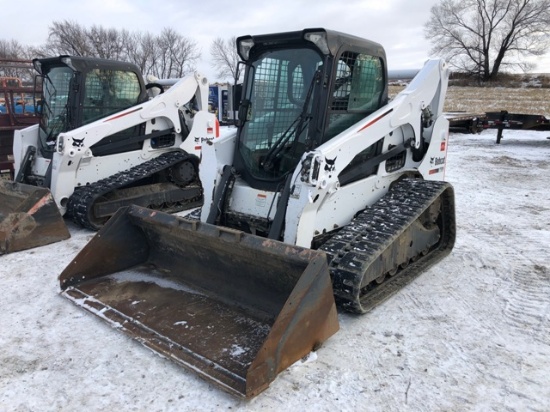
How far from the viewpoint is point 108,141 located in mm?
6570

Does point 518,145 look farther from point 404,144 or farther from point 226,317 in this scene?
point 226,317

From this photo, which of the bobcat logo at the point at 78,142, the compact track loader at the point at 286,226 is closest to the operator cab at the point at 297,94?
the compact track loader at the point at 286,226

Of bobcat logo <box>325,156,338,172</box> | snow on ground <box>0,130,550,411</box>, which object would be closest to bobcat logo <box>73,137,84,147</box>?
snow on ground <box>0,130,550,411</box>

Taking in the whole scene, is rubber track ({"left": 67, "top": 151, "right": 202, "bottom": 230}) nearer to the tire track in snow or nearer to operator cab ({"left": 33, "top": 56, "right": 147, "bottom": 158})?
operator cab ({"left": 33, "top": 56, "right": 147, "bottom": 158})

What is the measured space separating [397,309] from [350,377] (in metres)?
1.05

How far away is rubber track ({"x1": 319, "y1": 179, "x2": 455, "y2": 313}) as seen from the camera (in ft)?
11.2

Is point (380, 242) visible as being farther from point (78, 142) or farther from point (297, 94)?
point (78, 142)

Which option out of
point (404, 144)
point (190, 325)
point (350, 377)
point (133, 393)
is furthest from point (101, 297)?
point (404, 144)

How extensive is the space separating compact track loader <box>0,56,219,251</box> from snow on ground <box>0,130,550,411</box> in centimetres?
147

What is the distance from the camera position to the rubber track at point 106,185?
232 inches

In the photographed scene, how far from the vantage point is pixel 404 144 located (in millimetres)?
4879

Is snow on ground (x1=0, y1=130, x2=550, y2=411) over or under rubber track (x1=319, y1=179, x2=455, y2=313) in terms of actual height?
under

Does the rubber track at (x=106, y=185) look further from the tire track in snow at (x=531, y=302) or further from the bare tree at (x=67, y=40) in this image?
the bare tree at (x=67, y=40)

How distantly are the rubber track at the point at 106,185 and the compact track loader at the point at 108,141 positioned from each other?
13 mm
